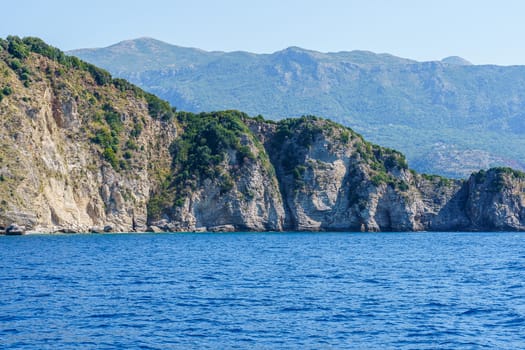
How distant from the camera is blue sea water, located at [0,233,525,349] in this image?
39.0 m

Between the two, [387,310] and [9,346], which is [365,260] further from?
[9,346]

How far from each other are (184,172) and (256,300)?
95811 millimetres

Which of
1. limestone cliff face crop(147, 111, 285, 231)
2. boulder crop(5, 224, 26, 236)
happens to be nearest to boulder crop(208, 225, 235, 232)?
limestone cliff face crop(147, 111, 285, 231)

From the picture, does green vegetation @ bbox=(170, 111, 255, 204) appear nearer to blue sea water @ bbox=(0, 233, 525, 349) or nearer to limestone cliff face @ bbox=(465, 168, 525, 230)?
limestone cliff face @ bbox=(465, 168, 525, 230)

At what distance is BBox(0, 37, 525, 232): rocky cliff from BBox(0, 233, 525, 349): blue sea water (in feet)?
128

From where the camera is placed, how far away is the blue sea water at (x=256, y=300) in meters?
39.0

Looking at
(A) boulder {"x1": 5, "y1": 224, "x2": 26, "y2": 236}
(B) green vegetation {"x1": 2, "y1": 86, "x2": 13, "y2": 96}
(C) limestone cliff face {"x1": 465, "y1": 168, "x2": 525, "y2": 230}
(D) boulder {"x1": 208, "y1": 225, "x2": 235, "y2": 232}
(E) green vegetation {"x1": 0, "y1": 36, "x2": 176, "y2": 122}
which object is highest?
(E) green vegetation {"x1": 0, "y1": 36, "x2": 176, "y2": 122}

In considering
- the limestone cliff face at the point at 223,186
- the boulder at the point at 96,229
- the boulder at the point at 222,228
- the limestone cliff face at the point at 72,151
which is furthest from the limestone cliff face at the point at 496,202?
the boulder at the point at 96,229

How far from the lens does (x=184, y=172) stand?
14475 centimetres

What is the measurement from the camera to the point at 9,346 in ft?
120

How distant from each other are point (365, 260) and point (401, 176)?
8663 cm

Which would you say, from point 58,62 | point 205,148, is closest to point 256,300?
point 205,148

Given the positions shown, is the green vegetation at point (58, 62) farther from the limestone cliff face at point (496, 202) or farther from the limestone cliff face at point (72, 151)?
the limestone cliff face at point (496, 202)

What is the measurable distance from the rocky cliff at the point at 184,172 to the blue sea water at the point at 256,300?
39.1 metres
